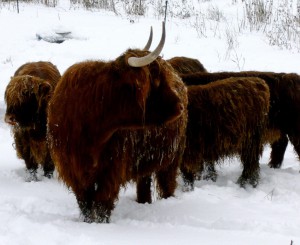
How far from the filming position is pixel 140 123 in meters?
2.88

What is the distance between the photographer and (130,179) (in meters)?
3.31

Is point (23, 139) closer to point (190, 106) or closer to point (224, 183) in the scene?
point (190, 106)

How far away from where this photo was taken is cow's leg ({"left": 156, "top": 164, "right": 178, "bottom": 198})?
12.3 ft

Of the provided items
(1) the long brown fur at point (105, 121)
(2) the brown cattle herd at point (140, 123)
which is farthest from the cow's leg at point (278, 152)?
(1) the long brown fur at point (105, 121)

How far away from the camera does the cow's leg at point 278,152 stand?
5234 mm

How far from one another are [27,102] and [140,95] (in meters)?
1.84

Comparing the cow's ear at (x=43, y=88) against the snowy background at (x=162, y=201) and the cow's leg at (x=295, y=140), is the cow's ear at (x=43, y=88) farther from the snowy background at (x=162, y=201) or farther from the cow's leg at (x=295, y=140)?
the cow's leg at (x=295, y=140)

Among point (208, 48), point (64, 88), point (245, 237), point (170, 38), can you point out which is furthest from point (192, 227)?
point (170, 38)

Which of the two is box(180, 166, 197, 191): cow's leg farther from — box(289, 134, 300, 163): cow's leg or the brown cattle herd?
box(289, 134, 300, 163): cow's leg

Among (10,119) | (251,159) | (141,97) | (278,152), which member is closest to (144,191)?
(141,97)

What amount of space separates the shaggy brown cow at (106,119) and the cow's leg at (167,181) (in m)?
0.57

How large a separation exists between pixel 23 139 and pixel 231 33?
Answer: 21.2 ft

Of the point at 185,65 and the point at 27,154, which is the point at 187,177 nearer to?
the point at 27,154

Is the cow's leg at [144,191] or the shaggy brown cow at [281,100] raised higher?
the shaggy brown cow at [281,100]
